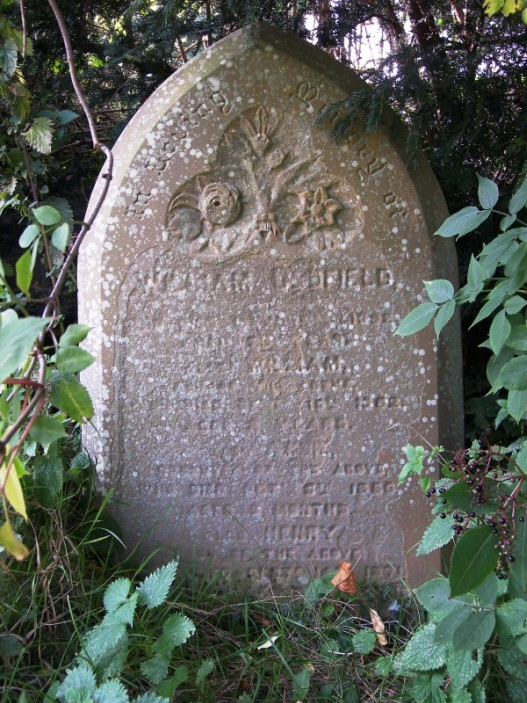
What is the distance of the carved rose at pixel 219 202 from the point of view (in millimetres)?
2266

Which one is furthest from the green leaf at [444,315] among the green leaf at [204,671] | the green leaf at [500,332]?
the green leaf at [204,671]

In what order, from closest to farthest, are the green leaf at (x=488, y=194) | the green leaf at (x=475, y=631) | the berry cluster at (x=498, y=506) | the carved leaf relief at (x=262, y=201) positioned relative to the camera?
the berry cluster at (x=498, y=506) → the green leaf at (x=475, y=631) → the green leaf at (x=488, y=194) → the carved leaf relief at (x=262, y=201)

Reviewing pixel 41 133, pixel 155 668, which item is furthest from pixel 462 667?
pixel 41 133

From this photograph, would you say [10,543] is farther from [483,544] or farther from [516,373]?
[516,373]

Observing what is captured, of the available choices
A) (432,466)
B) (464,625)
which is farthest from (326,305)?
(464,625)

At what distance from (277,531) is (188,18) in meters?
2.08

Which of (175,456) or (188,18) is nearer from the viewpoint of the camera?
(175,456)

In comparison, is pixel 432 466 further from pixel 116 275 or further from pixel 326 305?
pixel 116 275

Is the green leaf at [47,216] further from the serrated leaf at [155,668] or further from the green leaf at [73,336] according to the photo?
the serrated leaf at [155,668]

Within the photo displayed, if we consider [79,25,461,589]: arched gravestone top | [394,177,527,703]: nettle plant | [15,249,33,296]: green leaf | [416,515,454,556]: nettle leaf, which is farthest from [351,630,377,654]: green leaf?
[15,249,33,296]: green leaf

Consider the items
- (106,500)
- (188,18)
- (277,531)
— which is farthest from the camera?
(188,18)

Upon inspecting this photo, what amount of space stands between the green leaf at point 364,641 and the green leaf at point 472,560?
0.80 metres

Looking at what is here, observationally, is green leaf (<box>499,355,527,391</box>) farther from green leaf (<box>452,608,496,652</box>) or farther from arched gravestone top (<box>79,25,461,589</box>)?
arched gravestone top (<box>79,25,461,589</box>)

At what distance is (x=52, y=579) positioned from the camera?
6.68 feet
